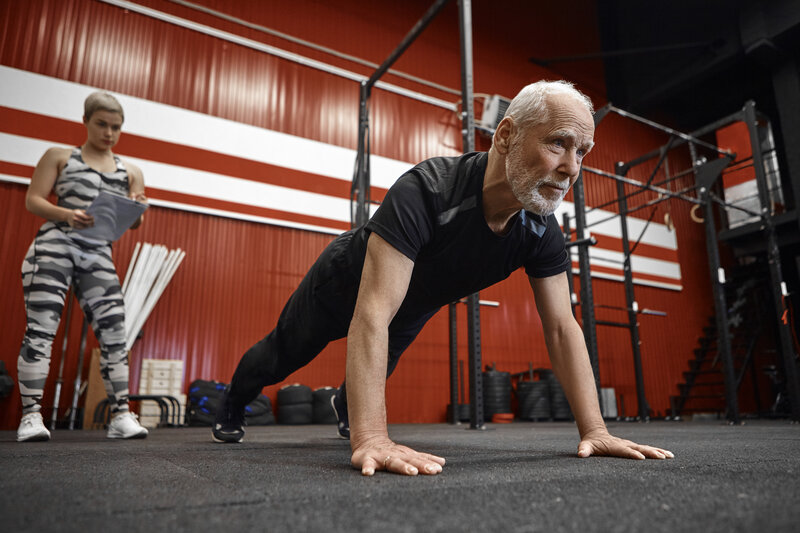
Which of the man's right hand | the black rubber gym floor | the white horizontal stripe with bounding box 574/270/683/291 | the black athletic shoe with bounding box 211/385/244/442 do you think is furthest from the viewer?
the white horizontal stripe with bounding box 574/270/683/291

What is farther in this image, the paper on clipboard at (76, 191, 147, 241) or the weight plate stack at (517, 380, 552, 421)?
the weight plate stack at (517, 380, 552, 421)

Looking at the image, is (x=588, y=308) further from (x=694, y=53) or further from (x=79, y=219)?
(x=694, y=53)

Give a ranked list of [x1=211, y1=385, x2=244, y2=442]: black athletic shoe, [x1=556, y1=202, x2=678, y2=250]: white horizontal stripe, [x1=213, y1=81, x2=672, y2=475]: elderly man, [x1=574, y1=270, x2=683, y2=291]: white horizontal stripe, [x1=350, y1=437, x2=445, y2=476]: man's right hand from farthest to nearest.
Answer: [x1=574, y1=270, x2=683, y2=291]: white horizontal stripe
[x1=556, y1=202, x2=678, y2=250]: white horizontal stripe
[x1=211, y1=385, x2=244, y2=442]: black athletic shoe
[x1=213, y1=81, x2=672, y2=475]: elderly man
[x1=350, y1=437, x2=445, y2=476]: man's right hand

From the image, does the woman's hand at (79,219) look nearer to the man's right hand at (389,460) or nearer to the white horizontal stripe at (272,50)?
the man's right hand at (389,460)

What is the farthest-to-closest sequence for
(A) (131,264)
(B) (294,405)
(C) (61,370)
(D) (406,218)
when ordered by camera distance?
1. (B) (294,405)
2. (A) (131,264)
3. (C) (61,370)
4. (D) (406,218)

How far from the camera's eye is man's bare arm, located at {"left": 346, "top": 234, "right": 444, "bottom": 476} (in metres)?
1.00

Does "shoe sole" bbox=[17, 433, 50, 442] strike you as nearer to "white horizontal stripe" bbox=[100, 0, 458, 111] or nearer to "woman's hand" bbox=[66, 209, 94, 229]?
"woman's hand" bbox=[66, 209, 94, 229]

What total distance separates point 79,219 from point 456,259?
5.27 ft

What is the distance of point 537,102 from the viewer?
1.22 metres

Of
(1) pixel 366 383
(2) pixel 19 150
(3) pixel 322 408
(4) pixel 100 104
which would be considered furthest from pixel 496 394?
(2) pixel 19 150

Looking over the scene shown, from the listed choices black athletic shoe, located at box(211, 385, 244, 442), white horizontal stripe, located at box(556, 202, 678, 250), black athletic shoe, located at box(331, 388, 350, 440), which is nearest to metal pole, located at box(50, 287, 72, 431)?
black athletic shoe, located at box(211, 385, 244, 442)

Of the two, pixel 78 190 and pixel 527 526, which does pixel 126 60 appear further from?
pixel 527 526

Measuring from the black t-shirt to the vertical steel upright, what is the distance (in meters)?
1.53

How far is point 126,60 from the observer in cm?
502
